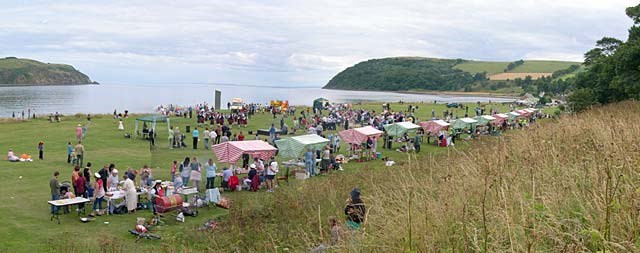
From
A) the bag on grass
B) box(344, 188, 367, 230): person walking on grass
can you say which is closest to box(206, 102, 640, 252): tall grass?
box(344, 188, 367, 230): person walking on grass

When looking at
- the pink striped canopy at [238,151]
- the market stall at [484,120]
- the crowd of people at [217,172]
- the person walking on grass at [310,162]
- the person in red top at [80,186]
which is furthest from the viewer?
the market stall at [484,120]

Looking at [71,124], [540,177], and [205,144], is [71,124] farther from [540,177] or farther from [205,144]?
[540,177]

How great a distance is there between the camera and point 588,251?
3.82 meters

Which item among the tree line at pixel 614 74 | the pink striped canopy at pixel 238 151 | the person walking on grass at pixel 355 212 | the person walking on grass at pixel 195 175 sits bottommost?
the person walking on grass at pixel 195 175

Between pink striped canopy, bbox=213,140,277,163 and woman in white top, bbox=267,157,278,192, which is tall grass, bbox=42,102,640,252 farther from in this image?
pink striped canopy, bbox=213,140,277,163

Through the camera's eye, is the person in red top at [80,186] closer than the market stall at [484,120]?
Yes

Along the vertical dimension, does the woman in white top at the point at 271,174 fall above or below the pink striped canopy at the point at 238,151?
below

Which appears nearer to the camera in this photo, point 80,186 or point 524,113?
point 80,186

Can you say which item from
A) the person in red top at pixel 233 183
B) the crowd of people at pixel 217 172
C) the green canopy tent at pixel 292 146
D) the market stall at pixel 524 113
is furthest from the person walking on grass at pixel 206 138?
the market stall at pixel 524 113

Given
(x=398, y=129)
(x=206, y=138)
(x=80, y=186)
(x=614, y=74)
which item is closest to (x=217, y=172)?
(x=80, y=186)

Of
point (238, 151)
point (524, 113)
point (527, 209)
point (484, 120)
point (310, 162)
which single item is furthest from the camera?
point (524, 113)

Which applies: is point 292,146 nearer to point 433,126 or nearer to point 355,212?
point 355,212

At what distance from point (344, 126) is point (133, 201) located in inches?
1015

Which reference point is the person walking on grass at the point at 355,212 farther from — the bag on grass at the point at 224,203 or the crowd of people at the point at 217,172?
the bag on grass at the point at 224,203
